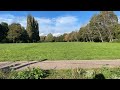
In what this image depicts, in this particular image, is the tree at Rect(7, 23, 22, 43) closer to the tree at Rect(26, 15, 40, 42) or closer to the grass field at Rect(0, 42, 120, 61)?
the tree at Rect(26, 15, 40, 42)

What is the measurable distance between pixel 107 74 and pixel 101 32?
28336 mm

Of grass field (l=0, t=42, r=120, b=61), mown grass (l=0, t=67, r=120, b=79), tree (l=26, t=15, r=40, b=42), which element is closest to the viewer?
tree (l=26, t=15, r=40, b=42)

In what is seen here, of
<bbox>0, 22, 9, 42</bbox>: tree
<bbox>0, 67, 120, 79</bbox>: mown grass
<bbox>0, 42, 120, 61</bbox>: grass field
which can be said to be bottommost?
<bbox>0, 42, 120, 61</bbox>: grass field

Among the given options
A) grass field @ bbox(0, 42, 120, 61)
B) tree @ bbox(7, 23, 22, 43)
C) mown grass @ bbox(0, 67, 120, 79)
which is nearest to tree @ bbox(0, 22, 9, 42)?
tree @ bbox(7, 23, 22, 43)

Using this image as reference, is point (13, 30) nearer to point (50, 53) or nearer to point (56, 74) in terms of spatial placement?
point (56, 74)

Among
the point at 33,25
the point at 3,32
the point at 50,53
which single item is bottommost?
the point at 50,53

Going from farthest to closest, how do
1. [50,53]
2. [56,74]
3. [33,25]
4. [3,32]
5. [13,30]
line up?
[50,53], [13,30], [3,32], [56,74], [33,25]

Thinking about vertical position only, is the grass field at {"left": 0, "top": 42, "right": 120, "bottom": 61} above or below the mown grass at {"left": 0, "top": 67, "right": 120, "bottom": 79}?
below

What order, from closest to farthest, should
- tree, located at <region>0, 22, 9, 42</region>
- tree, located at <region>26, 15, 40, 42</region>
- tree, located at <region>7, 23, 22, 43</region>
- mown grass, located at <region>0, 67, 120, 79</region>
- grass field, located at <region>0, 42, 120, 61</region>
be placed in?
tree, located at <region>26, 15, 40, 42</region> → mown grass, located at <region>0, 67, 120, 79</region> → tree, located at <region>7, 23, 22, 43</region> → tree, located at <region>0, 22, 9, 42</region> → grass field, located at <region>0, 42, 120, 61</region>

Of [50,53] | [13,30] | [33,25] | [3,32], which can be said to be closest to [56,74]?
[33,25]
